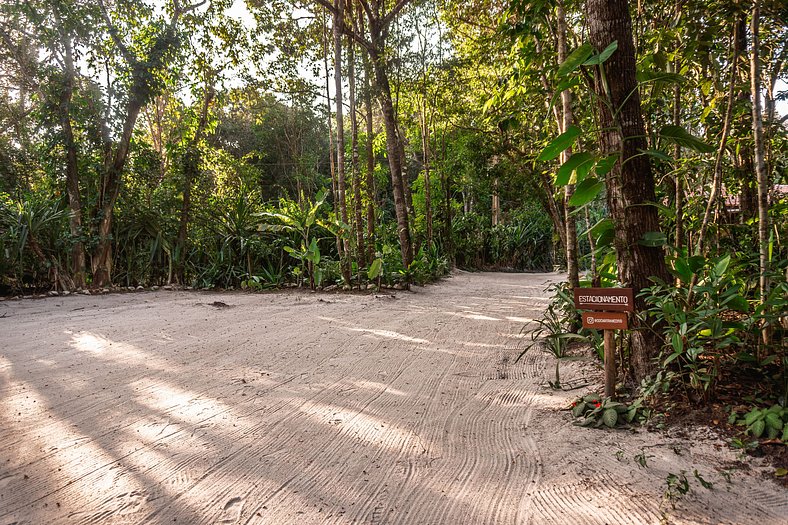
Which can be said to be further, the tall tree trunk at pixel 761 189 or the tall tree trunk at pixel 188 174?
the tall tree trunk at pixel 188 174

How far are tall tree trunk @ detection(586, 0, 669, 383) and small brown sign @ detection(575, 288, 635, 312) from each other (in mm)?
254

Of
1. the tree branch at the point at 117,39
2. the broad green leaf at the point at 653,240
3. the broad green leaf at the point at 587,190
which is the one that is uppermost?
the tree branch at the point at 117,39

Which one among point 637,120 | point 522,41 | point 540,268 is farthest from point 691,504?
point 540,268

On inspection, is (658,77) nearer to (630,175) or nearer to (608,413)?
(630,175)

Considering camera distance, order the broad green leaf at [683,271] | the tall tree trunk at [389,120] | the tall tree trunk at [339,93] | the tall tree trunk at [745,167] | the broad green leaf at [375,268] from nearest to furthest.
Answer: the broad green leaf at [683,271] → the tall tree trunk at [745,167] → the tall tree trunk at [339,93] → the broad green leaf at [375,268] → the tall tree trunk at [389,120]

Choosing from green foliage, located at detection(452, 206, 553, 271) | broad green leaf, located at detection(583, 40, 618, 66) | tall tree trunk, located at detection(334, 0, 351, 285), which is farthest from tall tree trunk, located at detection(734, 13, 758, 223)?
green foliage, located at detection(452, 206, 553, 271)

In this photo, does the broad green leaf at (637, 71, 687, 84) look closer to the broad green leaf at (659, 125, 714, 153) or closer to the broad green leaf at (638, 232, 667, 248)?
the broad green leaf at (659, 125, 714, 153)

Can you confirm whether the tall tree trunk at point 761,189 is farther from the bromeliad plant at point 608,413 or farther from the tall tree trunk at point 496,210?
the tall tree trunk at point 496,210

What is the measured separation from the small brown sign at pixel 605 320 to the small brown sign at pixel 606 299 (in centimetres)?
3

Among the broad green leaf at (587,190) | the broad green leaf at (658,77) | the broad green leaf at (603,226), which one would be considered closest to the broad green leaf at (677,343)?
the broad green leaf at (603,226)

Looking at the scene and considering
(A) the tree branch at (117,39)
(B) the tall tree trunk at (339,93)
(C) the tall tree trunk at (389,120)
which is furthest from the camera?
(A) the tree branch at (117,39)

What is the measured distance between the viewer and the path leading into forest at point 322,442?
1.65m

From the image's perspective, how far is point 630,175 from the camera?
8.00 ft

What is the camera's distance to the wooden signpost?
226cm
